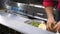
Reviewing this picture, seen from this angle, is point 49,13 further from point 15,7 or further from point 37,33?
point 15,7

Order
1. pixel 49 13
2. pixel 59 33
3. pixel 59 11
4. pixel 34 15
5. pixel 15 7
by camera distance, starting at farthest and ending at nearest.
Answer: pixel 15 7 → pixel 34 15 → pixel 59 11 → pixel 49 13 → pixel 59 33

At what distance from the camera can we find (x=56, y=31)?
98cm

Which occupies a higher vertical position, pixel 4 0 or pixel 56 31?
pixel 4 0

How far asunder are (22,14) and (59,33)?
73 centimetres

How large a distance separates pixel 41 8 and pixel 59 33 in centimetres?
51

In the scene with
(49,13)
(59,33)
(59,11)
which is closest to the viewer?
(59,33)

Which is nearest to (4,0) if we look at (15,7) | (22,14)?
(15,7)

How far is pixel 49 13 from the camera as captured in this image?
107 cm

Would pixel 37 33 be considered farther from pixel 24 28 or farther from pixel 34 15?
pixel 34 15

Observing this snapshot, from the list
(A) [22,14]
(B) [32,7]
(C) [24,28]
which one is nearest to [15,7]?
(A) [22,14]

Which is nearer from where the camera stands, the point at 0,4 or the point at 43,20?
the point at 43,20

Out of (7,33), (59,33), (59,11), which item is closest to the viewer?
(59,33)

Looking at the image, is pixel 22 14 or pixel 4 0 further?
pixel 4 0

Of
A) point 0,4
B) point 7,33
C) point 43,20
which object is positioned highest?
point 0,4
